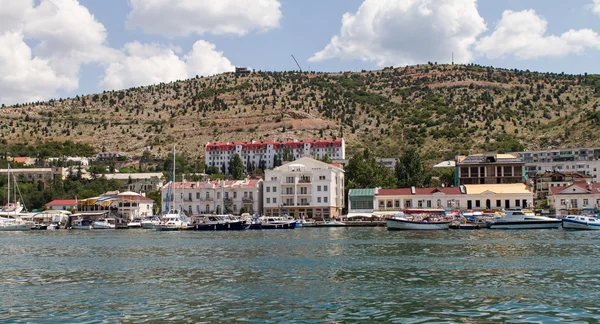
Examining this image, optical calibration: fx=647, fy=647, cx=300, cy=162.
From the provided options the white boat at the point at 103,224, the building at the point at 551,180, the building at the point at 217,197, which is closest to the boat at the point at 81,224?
the white boat at the point at 103,224

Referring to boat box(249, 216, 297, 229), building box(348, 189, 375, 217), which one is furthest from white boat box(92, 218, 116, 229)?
building box(348, 189, 375, 217)

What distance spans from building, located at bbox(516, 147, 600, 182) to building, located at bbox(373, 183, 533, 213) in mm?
58907

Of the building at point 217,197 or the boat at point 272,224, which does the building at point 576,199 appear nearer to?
the boat at point 272,224

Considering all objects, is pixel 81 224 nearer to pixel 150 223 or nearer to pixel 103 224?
pixel 103 224

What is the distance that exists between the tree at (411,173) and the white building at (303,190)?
15.8 metres

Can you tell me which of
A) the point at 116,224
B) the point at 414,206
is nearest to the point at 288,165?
Answer: the point at 414,206

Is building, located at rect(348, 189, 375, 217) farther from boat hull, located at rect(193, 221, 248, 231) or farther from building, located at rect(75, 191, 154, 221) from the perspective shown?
building, located at rect(75, 191, 154, 221)

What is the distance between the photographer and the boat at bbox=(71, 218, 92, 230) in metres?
109

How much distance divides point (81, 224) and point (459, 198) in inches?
2529

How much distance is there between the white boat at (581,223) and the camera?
7869 cm

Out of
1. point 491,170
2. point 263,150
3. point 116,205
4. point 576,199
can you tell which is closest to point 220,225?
point 116,205

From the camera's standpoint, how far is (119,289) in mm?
28547

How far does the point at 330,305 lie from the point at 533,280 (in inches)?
447

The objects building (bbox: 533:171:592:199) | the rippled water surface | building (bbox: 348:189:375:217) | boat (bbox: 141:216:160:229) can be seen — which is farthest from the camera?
building (bbox: 533:171:592:199)
